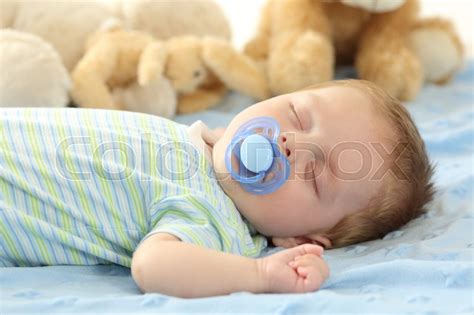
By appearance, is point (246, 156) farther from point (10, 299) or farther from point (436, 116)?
point (436, 116)

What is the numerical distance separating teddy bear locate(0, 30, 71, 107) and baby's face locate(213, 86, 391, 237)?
1.80ft

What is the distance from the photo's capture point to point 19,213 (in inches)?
37.9

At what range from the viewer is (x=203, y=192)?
1036 millimetres

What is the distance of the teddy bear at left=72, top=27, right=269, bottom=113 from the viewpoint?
5.17ft

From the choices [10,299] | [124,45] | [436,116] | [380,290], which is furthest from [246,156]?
[436,116]

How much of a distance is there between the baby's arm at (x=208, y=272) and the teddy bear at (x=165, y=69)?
752 mm

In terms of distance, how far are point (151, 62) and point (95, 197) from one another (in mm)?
669

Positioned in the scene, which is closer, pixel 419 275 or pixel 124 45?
pixel 419 275

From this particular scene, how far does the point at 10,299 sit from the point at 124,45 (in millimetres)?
944

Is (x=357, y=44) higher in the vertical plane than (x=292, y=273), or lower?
higher

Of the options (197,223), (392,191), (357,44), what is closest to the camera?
(197,223)

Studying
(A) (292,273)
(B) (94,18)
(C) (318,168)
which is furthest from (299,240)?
(B) (94,18)

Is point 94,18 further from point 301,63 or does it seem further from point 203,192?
point 203,192

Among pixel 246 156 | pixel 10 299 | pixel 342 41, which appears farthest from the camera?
pixel 342 41
